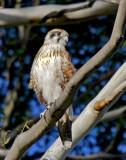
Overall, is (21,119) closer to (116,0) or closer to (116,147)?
(116,147)

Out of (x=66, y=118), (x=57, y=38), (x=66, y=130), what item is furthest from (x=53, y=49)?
(x=66, y=130)

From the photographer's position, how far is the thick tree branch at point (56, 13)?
4.77 metres

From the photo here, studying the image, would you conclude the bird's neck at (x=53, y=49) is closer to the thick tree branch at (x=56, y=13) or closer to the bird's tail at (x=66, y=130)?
the thick tree branch at (x=56, y=13)

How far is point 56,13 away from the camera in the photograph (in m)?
4.84

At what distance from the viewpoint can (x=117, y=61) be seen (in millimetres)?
6863

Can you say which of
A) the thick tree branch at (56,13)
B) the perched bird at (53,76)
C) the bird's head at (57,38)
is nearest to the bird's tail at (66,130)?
the perched bird at (53,76)

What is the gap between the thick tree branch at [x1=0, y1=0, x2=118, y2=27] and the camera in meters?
4.77

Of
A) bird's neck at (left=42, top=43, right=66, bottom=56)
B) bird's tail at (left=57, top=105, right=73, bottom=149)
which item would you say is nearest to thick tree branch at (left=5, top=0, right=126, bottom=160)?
bird's tail at (left=57, top=105, right=73, bottom=149)

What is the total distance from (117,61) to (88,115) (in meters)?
3.31

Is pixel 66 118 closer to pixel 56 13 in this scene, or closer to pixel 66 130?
pixel 66 130

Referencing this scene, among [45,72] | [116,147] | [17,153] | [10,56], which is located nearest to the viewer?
[17,153]

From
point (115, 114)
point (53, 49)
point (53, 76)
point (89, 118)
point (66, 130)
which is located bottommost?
point (115, 114)

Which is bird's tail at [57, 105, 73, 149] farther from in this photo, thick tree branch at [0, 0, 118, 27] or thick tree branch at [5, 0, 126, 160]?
thick tree branch at [0, 0, 118, 27]

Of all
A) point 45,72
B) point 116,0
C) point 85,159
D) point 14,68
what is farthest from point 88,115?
point 14,68
